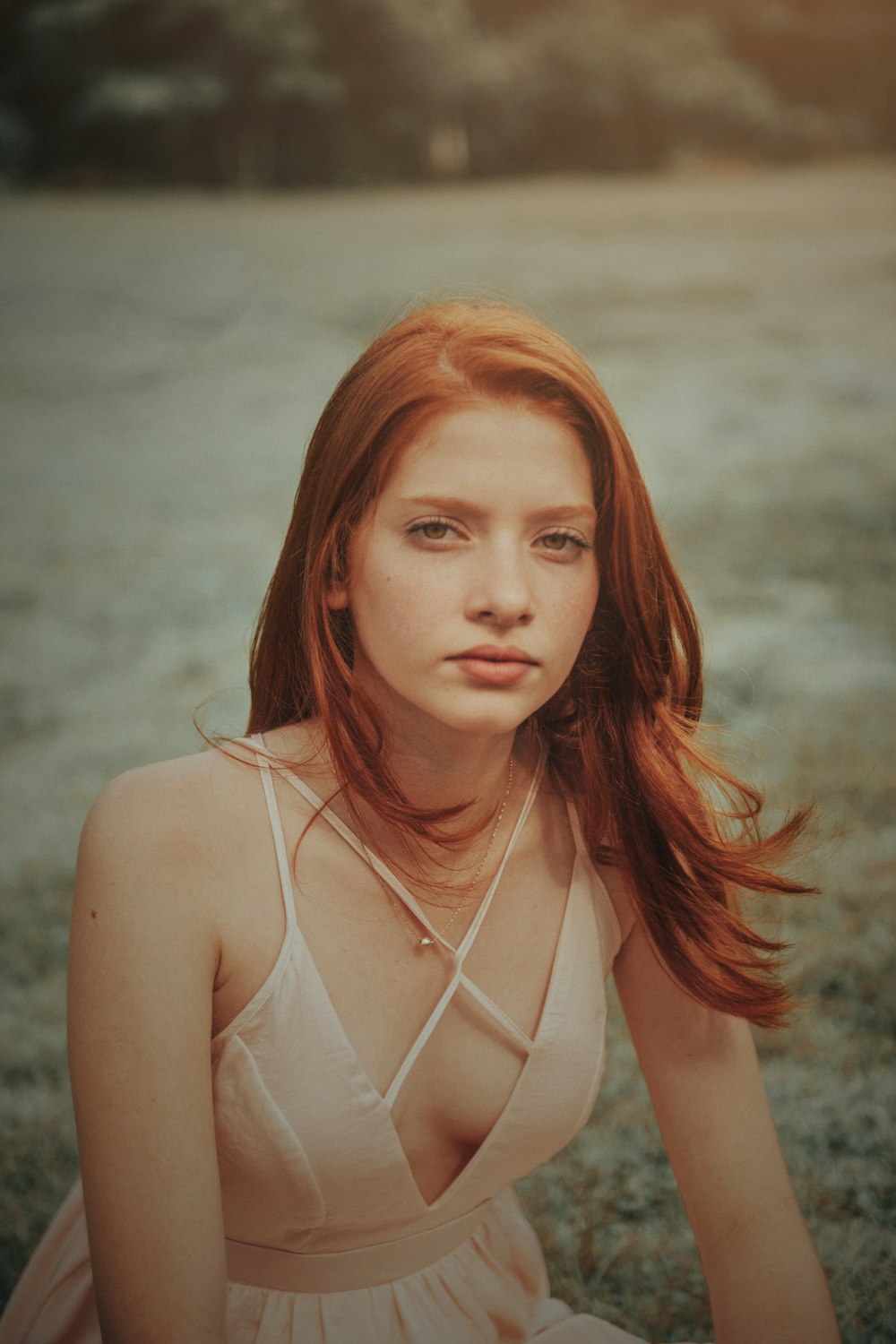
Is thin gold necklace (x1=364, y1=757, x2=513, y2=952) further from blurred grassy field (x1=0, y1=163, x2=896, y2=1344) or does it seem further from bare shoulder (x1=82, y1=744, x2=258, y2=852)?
blurred grassy field (x1=0, y1=163, x2=896, y2=1344)

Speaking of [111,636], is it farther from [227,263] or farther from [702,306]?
[702,306]

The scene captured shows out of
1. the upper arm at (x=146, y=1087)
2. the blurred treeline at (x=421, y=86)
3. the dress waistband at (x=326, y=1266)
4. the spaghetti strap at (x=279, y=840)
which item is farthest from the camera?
the blurred treeline at (x=421, y=86)

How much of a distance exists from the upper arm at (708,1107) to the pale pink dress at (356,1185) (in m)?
0.08

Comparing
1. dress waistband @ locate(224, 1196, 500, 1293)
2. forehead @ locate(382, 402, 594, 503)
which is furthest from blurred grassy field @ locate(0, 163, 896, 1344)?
forehead @ locate(382, 402, 594, 503)

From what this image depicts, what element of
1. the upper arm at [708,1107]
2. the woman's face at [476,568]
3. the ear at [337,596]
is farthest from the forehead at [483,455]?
the upper arm at [708,1107]

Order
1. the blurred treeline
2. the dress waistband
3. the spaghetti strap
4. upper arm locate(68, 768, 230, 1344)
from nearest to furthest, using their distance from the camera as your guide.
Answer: upper arm locate(68, 768, 230, 1344) → the spaghetti strap → the dress waistband → the blurred treeline

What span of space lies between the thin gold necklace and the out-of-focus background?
161 centimetres

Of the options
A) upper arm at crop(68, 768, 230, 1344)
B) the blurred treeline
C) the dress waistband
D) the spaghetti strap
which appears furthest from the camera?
the blurred treeline

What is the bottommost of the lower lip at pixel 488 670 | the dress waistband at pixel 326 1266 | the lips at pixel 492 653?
the dress waistband at pixel 326 1266

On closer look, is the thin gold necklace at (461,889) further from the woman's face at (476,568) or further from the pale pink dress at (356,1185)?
the woman's face at (476,568)

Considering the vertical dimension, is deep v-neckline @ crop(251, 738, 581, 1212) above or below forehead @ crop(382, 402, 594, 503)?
below

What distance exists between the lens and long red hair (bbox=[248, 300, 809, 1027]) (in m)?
1.12

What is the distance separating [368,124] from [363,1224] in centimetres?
278

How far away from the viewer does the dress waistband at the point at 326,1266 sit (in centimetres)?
119
